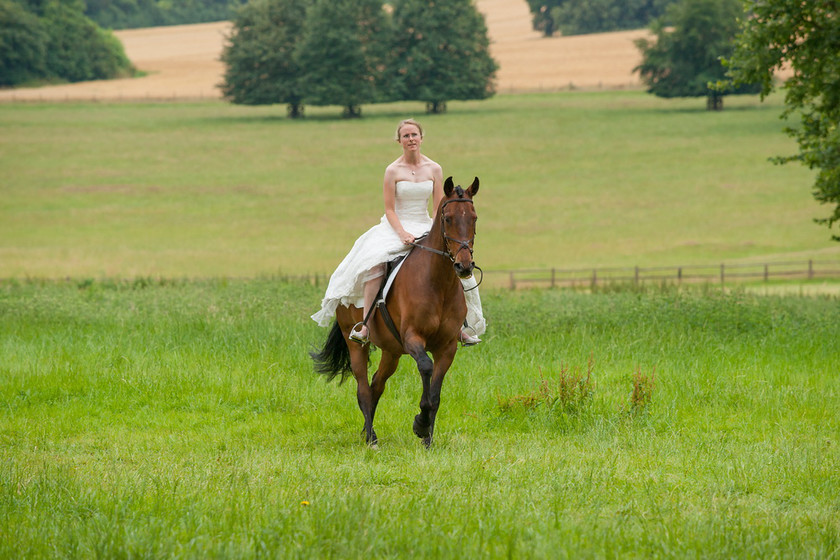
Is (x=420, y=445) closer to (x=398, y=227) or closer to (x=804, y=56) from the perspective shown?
(x=398, y=227)

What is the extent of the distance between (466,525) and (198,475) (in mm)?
2855

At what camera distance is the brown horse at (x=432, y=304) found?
9148 mm

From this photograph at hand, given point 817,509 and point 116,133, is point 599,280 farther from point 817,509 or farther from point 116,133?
point 116,133

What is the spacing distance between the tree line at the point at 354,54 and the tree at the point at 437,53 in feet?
0.31

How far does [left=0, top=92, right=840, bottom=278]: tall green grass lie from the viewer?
47594 millimetres

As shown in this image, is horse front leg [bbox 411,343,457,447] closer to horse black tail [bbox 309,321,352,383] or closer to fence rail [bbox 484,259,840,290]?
horse black tail [bbox 309,321,352,383]

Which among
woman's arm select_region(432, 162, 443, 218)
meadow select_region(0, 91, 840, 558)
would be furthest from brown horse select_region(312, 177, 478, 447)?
meadow select_region(0, 91, 840, 558)

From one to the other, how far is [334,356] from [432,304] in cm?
230

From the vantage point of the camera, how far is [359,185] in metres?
64.8

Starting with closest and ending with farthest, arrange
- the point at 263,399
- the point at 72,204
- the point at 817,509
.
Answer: the point at 817,509
the point at 263,399
the point at 72,204

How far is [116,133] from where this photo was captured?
81938 millimetres

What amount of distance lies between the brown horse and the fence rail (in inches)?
1095

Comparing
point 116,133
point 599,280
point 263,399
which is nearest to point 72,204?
point 116,133

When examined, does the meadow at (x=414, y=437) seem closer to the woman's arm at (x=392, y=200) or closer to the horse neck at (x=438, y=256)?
the horse neck at (x=438, y=256)
